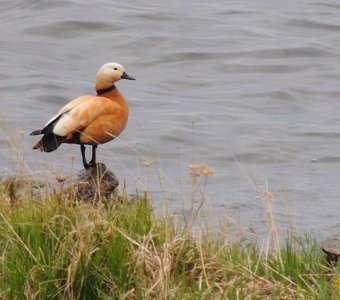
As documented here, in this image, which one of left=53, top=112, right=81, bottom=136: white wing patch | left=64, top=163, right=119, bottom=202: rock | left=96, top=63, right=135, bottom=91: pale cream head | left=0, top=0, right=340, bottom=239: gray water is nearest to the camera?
left=64, top=163, right=119, bottom=202: rock

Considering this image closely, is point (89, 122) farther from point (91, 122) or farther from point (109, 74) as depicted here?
point (109, 74)

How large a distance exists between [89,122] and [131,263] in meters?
2.39

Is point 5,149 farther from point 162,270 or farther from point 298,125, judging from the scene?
point 162,270

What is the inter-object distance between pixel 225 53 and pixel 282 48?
83 cm

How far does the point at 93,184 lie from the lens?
23.1 ft

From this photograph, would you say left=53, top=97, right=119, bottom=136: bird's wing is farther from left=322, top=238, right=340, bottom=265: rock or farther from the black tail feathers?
left=322, top=238, right=340, bottom=265: rock

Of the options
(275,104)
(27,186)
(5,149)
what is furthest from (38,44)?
(27,186)

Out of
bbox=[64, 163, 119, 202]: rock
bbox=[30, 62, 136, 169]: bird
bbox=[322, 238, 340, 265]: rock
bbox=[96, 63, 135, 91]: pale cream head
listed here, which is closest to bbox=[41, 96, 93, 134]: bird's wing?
bbox=[30, 62, 136, 169]: bird

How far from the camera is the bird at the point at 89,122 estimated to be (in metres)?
7.33

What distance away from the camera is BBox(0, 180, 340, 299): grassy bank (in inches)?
199

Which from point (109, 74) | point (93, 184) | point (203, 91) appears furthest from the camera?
point (203, 91)

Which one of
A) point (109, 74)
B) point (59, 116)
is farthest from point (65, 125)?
point (109, 74)

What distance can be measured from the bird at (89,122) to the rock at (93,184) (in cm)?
13

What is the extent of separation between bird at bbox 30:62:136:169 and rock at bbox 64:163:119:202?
0.13 metres
